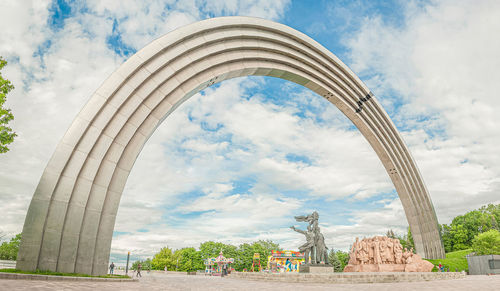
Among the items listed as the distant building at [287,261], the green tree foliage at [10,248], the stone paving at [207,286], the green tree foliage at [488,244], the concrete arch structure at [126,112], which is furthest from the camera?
the green tree foliage at [10,248]

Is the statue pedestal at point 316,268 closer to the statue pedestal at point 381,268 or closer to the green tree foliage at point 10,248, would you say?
the statue pedestal at point 381,268

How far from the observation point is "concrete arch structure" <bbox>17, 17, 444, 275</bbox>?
1314cm

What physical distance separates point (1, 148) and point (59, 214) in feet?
13.0

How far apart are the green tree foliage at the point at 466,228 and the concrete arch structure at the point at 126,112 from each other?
169 feet

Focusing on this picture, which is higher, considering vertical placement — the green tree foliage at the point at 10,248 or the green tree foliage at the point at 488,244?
the green tree foliage at the point at 488,244

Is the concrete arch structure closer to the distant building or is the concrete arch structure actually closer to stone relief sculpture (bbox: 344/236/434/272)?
stone relief sculpture (bbox: 344/236/434/272)

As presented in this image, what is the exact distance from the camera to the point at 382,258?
2341 centimetres

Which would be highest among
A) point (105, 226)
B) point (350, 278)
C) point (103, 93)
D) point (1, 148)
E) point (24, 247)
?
point (103, 93)

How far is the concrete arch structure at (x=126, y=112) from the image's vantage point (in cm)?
1314

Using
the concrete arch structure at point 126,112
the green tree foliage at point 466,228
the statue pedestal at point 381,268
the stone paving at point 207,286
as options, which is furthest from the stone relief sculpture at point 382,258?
the green tree foliage at point 466,228

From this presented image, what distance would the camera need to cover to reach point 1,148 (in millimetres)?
12883

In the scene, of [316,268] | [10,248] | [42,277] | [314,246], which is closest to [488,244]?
[314,246]

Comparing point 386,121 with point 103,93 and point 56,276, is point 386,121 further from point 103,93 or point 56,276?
point 56,276

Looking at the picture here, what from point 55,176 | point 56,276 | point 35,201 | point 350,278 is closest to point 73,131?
point 55,176
